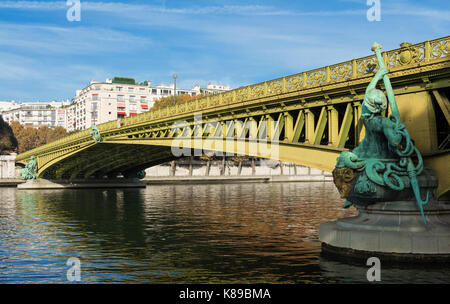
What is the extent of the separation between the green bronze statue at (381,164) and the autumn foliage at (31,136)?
133m

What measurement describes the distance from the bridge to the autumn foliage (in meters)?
106

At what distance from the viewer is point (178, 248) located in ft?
69.3

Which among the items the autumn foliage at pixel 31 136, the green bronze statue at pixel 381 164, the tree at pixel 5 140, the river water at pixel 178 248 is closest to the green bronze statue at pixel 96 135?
the river water at pixel 178 248

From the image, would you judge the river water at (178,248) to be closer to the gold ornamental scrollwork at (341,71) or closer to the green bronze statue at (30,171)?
the gold ornamental scrollwork at (341,71)

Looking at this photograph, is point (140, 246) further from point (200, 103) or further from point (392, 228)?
point (200, 103)

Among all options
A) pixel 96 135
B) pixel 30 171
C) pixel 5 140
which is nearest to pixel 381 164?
pixel 96 135

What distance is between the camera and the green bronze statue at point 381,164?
16969 mm

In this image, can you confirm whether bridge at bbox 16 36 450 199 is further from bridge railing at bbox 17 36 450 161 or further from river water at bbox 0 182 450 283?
river water at bbox 0 182 450 283

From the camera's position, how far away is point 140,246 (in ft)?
71.4

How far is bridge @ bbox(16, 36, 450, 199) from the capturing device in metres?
18.1

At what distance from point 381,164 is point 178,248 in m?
8.79

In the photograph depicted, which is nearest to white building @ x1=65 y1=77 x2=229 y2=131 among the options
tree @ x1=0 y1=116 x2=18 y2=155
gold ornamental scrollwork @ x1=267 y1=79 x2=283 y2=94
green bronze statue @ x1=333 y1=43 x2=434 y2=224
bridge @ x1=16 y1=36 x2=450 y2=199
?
tree @ x1=0 y1=116 x2=18 y2=155

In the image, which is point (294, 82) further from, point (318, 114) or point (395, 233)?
point (395, 233)
